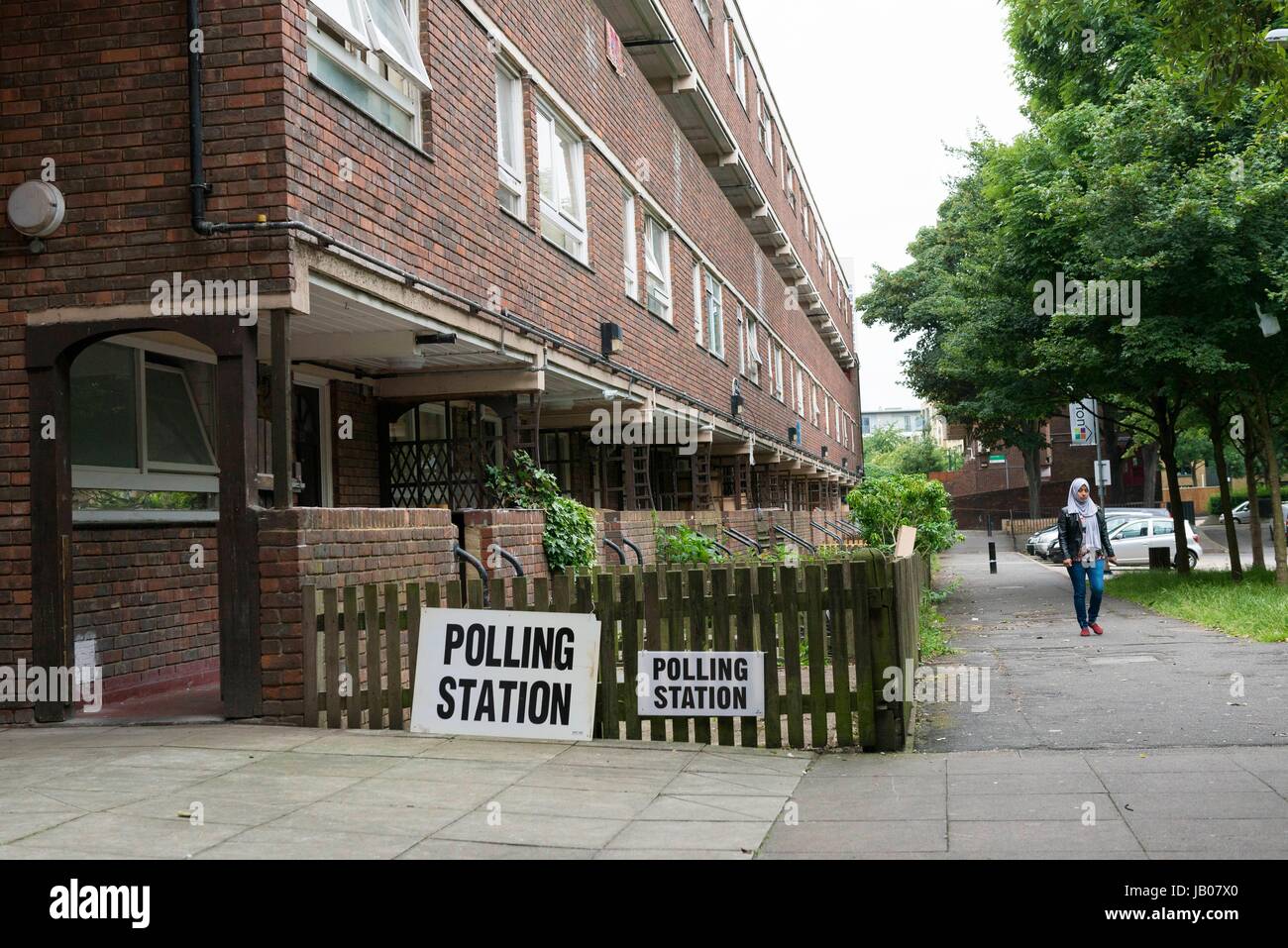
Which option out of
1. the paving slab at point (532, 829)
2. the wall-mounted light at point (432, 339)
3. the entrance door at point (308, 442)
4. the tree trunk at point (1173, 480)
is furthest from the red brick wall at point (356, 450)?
the tree trunk at point (1173, 480)

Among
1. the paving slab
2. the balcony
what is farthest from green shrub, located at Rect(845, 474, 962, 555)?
the paving slab

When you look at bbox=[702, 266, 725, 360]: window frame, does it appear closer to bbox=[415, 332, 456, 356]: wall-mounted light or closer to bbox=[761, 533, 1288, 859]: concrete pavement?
bbox=[761, 533, 1288, 859]: concrete pavement

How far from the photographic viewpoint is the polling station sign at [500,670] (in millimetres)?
7434

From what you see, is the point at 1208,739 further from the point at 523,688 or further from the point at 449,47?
the point at 449,47

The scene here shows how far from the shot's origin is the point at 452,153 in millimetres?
10656

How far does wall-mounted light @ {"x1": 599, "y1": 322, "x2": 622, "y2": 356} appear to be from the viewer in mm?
14781

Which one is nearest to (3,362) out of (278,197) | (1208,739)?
(278,197)

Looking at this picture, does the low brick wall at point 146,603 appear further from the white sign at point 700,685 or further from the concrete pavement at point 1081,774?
the concrete pavement at point 1081,774

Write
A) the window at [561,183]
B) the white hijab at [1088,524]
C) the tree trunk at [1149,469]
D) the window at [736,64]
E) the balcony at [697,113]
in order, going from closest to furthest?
the window at [561,183] < the white hijab at [1088,524] < the balcony at [697,113] < the window at [736,64] < the tree trunk at [1149,469]

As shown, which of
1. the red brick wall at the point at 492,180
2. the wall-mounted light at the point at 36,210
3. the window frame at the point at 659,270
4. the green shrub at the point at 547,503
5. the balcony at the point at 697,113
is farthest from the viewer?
the balcony at the point at 697,113

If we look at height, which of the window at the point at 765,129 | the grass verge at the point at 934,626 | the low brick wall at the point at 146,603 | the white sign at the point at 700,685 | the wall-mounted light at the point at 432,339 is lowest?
the grass verge at the point at 934,626

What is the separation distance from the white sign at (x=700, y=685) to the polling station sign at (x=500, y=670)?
1.08ft

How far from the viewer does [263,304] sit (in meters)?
7.58

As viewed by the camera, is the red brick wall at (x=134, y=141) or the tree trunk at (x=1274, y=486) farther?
the tree trunk at (x=1274, y=486)
